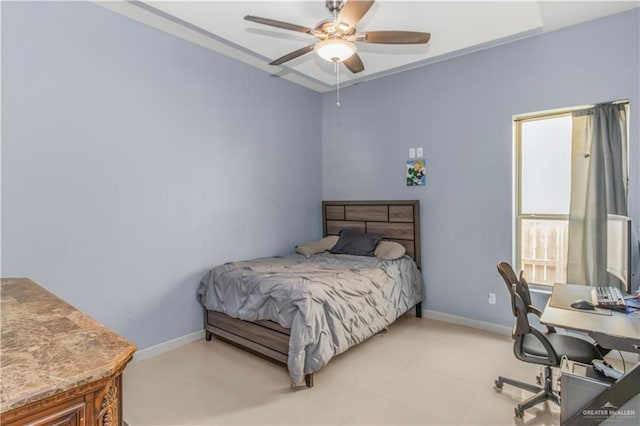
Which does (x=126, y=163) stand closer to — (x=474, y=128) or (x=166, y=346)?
(x=166, y=346)

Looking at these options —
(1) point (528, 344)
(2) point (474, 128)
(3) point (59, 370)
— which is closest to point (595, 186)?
(2) point (474, 128)

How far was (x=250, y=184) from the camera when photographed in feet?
13.1

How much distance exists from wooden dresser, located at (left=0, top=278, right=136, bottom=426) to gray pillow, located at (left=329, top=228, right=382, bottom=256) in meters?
3.14

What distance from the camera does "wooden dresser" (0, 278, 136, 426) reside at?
0.80 meters

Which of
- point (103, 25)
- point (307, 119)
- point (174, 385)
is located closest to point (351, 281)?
point (174, 385)

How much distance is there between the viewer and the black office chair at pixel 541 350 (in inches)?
80.0

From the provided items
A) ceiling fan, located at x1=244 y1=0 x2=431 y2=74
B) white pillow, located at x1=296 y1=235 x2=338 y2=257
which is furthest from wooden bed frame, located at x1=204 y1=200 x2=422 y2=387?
ceiling fan, located at x1=244 y1=0 x2=431 y2=74

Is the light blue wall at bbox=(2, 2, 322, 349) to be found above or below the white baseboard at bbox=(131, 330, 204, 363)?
above

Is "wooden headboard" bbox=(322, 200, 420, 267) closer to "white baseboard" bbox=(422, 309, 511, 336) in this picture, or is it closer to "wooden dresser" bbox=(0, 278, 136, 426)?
"white baseboard" bbox=(422, 309, 511, 336)

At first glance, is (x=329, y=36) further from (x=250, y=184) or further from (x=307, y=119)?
(x=307, y=119)

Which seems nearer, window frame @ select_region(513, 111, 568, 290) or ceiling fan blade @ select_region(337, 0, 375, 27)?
ceiling fan blade @ select_region(337, 0, 375, 27)

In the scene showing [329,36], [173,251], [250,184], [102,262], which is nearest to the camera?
[329,36]

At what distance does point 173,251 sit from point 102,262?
23.8 inches

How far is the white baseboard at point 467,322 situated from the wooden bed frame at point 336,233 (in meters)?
0.13
